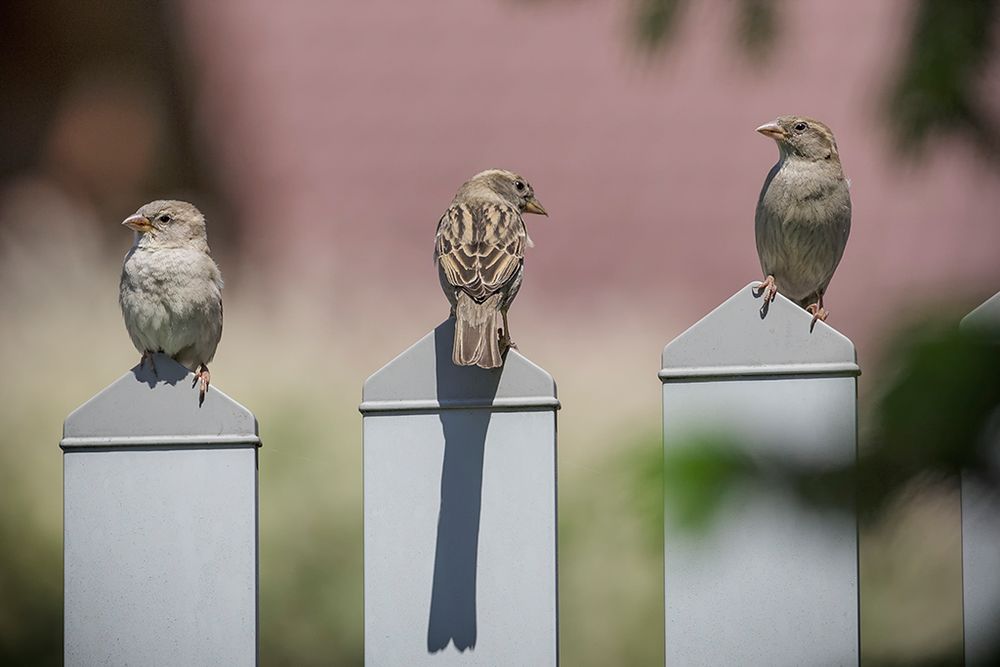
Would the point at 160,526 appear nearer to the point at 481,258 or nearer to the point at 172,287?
the point at 481,258

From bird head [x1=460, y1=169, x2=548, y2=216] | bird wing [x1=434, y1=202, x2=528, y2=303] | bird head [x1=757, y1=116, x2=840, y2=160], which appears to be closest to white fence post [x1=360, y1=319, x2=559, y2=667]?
bird wing [x1=434, y1=202, x2=528, y2=303]

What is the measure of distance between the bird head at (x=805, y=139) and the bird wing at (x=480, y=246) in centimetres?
82

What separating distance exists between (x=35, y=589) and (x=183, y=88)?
1.71m

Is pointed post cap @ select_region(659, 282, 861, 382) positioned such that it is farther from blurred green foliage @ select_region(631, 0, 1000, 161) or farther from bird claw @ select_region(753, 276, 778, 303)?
blurred green foliage @ select_region(631, 0, 1000, 161)

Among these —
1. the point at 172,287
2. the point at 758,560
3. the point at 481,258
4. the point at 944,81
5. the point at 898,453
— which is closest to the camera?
the point at 898,453

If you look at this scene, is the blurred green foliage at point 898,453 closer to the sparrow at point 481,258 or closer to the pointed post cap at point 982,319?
the pointed post cap at point 982,319

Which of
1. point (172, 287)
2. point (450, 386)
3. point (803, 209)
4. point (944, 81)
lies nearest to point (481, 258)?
point (450, 386)

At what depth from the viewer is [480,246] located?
2736 millimetres

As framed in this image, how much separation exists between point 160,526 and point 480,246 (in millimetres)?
916

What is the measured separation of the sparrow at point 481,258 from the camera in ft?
7.64

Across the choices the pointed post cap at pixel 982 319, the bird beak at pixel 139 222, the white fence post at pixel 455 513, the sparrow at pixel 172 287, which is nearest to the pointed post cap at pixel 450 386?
the white fence post at pixel 455 513

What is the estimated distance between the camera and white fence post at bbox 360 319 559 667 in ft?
6.52

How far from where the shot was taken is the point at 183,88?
5.00m

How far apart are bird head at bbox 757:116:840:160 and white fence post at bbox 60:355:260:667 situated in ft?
6.09
